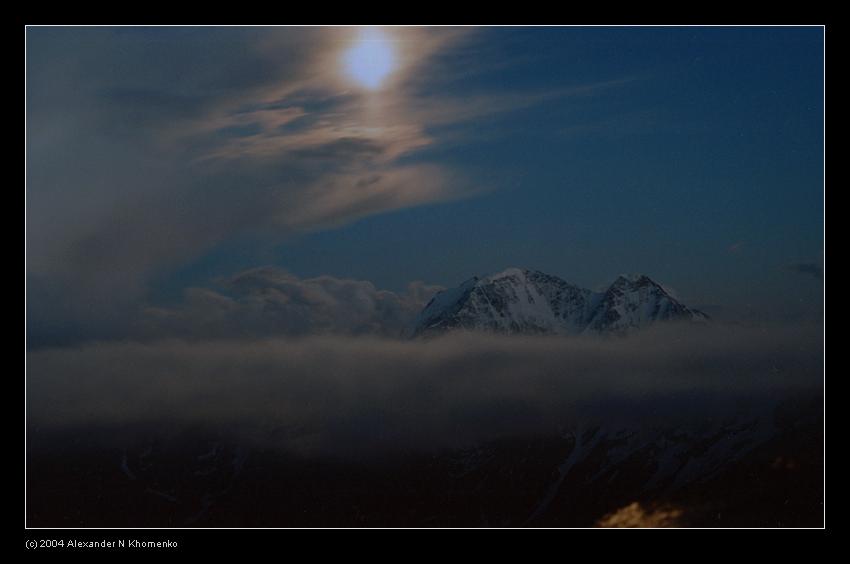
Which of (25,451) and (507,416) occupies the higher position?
(25,451)

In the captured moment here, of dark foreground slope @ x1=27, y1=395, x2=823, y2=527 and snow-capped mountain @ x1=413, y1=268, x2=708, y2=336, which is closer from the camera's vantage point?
dark foreground slope @ x1=27, y1=395, x2=823, y2=527

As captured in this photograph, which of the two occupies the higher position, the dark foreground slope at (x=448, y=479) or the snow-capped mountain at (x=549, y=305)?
the snow-capped mountain at (x=549, y=305)

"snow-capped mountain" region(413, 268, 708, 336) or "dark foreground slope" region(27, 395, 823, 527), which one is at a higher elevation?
"snow-capped mountain" region(413, 268, 708, 336)

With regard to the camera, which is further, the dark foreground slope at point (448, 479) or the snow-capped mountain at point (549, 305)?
the snow-capped mountain at point (549, 305)

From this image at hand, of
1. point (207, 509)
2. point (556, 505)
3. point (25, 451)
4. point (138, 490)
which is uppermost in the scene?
point (25, 451)

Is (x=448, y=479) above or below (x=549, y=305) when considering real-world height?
below

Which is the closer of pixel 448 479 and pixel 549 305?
pixel 448 479

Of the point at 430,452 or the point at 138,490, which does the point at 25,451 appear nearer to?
the point at 138,490

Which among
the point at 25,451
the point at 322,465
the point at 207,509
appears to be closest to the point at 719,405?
the point at 322,465
